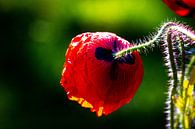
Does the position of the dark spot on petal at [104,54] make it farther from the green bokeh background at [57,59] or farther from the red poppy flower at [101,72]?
the green bokeh background at [57,59]

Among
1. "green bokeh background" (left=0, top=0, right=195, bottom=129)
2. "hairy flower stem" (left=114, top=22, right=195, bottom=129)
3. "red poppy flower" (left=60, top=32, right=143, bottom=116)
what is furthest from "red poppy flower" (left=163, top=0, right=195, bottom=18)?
"green bokeh background" (left=0, top=0, right=195, bottom=129)

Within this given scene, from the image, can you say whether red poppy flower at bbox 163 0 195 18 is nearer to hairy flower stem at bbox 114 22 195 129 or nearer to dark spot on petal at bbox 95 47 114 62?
hairy flower stem at bbox 114 22 195 129

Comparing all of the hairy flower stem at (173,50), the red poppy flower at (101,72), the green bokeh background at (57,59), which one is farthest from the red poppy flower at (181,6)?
the green bokeh background at (57,59)

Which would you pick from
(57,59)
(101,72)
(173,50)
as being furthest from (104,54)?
(57,59)

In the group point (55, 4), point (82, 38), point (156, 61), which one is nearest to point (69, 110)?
point (156, 61)

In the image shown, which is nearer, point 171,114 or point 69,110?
point 171,114

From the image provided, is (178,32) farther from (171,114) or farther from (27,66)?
(27,66)

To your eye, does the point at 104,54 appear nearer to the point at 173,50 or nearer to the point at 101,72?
the point at 101,72
